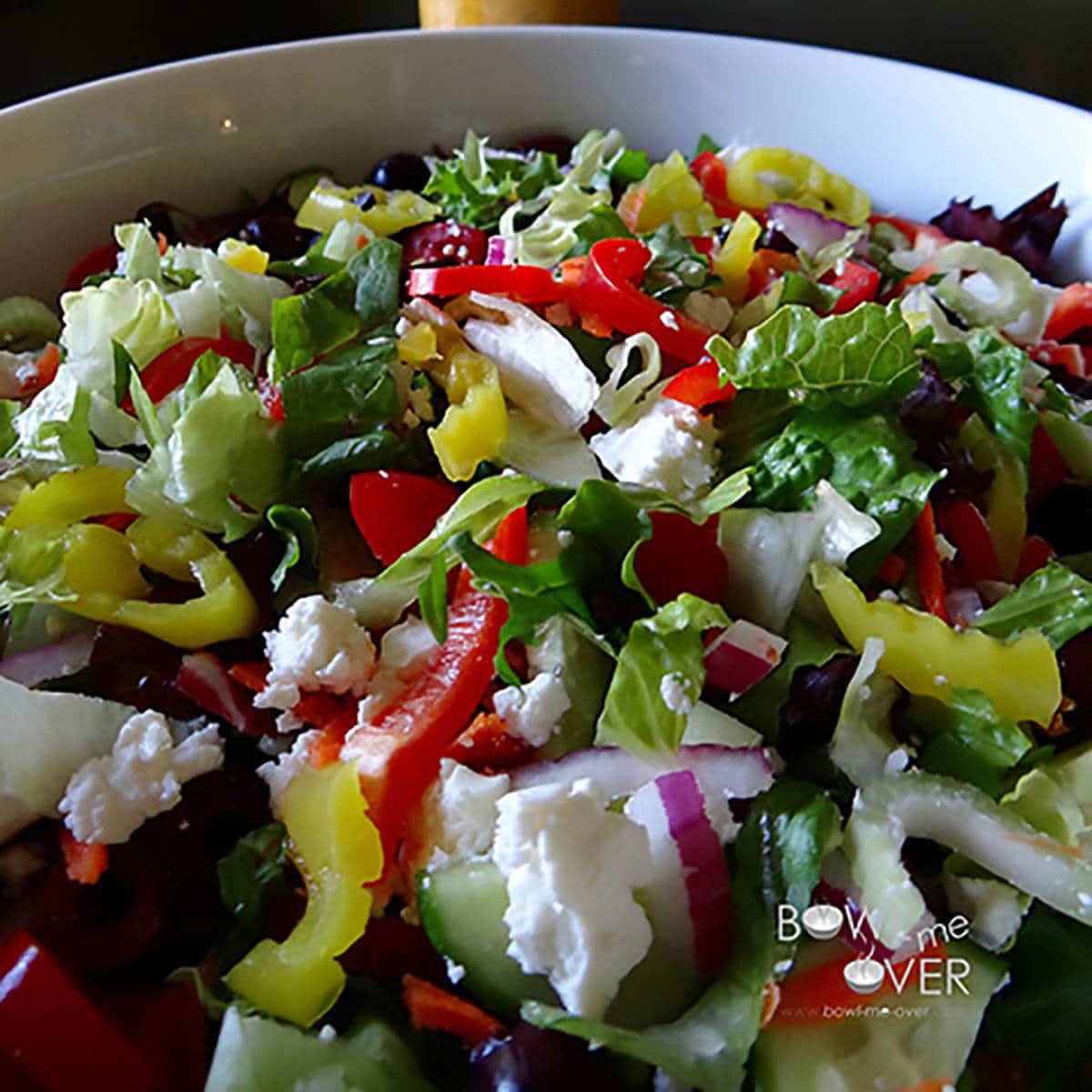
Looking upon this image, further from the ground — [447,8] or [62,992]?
[447,8]

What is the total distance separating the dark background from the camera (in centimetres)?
251

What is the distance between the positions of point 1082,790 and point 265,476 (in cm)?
90

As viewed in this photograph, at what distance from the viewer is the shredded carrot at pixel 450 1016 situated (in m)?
0.94

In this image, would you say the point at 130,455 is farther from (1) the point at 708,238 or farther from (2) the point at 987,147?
(2) the point at 987,147

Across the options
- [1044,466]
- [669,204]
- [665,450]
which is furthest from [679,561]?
[669,204]

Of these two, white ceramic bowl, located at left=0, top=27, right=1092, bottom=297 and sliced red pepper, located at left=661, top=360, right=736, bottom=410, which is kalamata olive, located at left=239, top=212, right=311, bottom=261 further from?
sliced red pepper, located at left=661, top=360, right=736, bottom=410

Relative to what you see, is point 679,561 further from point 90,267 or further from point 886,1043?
point 90,267

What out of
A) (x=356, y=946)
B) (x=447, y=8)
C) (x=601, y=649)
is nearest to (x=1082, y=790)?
(x=601, y=649)

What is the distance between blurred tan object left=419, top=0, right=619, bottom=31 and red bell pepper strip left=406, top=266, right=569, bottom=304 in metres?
1.12

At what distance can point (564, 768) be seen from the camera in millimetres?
1054

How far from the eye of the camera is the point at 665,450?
125cm

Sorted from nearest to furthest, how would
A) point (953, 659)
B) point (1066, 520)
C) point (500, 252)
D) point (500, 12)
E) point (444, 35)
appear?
point (953, 659)
point (1066, 520)
point (500, 252)
point (444, 35)
point (500, 12)
